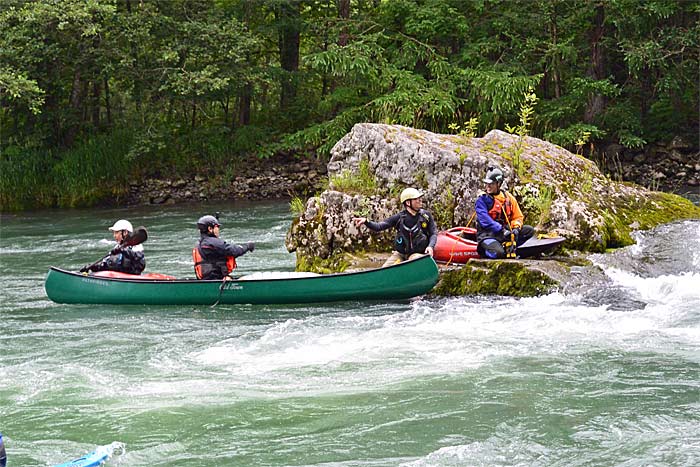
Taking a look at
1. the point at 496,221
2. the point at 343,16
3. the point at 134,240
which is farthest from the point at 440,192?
the point at 343,16

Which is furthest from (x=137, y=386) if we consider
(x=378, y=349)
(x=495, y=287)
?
(x=495, y=287)

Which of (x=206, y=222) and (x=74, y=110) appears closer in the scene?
(x=206, y=222)

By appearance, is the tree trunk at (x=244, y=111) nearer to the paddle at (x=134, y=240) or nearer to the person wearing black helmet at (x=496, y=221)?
the paddle at (x=134, y=240)

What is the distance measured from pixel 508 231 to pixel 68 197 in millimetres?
15830

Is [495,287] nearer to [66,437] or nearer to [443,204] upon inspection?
[443,204]

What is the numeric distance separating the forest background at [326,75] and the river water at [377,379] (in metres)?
11.6

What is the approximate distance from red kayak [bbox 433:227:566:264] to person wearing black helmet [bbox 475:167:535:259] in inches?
6.9

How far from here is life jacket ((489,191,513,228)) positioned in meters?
10.5

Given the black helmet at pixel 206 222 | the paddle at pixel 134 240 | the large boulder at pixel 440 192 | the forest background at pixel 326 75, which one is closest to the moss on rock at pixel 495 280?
the large boulder at pixel 440 192

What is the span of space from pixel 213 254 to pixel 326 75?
627 inches

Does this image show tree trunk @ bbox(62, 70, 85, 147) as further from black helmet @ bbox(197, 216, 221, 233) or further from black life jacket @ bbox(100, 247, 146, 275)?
black helmet @ bbox(197, 216, 221, 233)

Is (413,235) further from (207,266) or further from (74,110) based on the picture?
(74,110)

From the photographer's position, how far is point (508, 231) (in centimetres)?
1047

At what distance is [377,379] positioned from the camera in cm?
725
